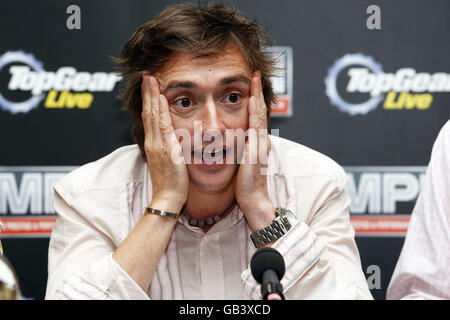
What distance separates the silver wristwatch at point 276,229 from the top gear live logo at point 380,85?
4.02ft

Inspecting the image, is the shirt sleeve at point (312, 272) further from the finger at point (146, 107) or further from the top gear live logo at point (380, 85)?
the top gear live logo at point (380, 85)

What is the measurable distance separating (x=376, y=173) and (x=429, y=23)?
2.68ft

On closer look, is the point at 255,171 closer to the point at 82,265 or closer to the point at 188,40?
the point at 188,40

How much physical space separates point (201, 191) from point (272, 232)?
1.03 ft

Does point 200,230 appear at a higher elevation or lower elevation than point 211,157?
lower

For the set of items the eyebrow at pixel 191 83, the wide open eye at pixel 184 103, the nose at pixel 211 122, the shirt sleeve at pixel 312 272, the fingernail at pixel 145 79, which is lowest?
the shirt sleeve at pixel 312 272

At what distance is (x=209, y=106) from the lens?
183 centimetres

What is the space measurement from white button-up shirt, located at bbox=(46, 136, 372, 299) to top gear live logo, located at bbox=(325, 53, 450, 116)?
86 cm

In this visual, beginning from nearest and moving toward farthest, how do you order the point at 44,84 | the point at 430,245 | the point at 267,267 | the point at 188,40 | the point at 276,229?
the point at 267,267 → the point at 430,245 → the point at 276,229 → the point at 188,40 → the point at 44,84

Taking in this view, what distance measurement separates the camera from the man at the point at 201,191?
1774 millimetres

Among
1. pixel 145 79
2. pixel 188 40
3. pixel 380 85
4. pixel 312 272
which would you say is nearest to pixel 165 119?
pixel 145 79

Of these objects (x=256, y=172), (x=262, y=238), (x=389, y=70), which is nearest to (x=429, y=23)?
(x=389, y=70)

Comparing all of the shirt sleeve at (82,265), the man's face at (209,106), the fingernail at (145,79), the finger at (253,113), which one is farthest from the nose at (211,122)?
the shirt sleeve at (82,265)

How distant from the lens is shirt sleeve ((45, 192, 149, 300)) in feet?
5.30
